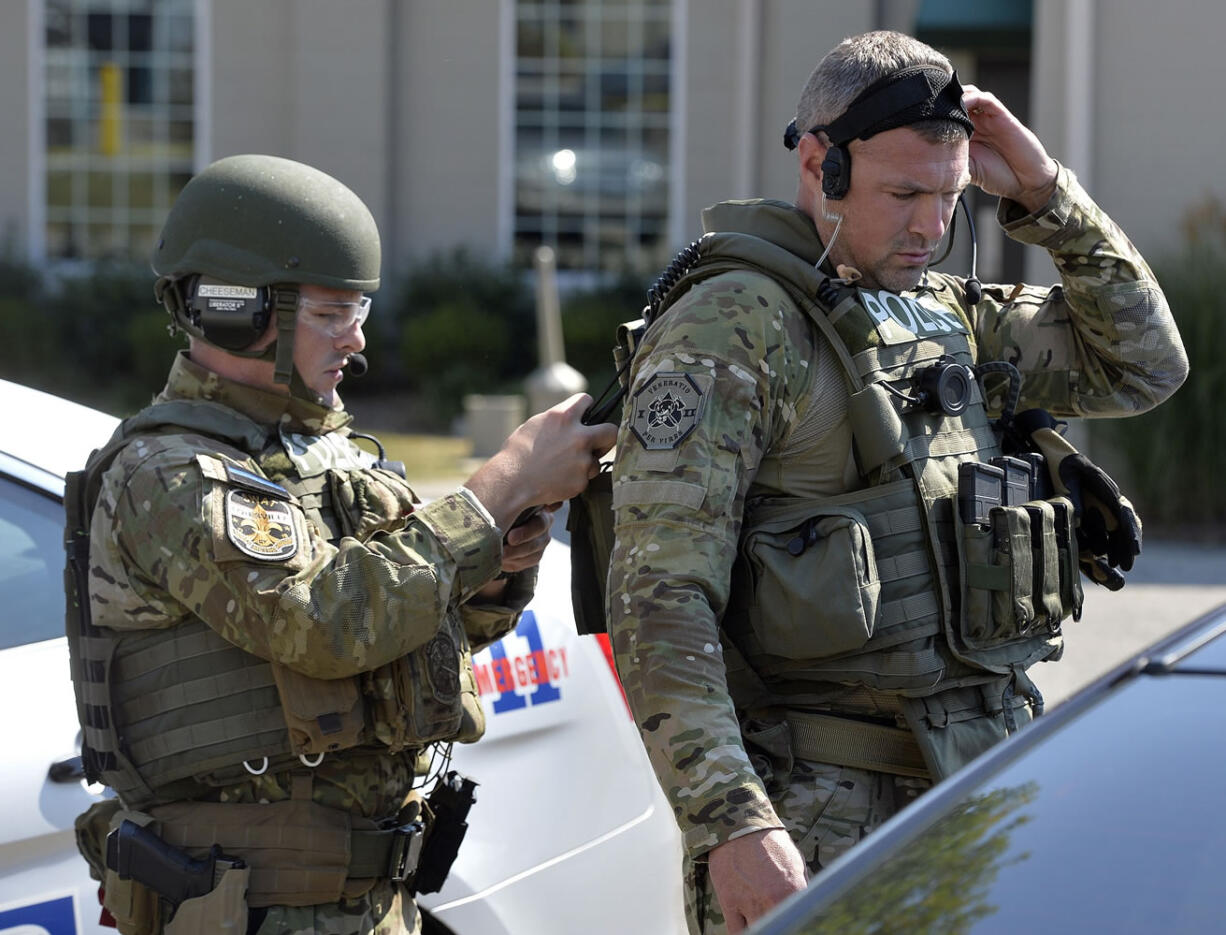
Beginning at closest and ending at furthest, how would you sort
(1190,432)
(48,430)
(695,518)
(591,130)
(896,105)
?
(695,518)
(896,105)
(48,430)
(1190,432)
(591,130)

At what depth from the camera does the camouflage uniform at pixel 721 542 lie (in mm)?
2100

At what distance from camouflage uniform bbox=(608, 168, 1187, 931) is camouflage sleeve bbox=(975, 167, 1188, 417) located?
0.47 meters

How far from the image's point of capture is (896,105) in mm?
2309

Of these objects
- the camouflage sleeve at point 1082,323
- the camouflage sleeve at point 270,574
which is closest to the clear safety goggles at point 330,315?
the camouflage sleeve at point 270,574

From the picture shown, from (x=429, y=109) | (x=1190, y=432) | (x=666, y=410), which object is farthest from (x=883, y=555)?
(x=429, y=109)

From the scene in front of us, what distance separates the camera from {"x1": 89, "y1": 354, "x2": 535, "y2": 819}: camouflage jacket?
222 cm

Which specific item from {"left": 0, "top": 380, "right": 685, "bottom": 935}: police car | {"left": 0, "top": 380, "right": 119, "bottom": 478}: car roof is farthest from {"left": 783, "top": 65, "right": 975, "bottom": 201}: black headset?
{"left": 0, "top": 380, "right": 119, "bottom": 478}: car roof

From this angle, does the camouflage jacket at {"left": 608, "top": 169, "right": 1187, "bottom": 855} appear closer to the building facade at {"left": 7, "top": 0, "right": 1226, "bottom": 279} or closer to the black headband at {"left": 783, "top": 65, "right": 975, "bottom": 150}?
the black headband at {"left": 783, "top": 65, "right": 975, "bottom": 150}

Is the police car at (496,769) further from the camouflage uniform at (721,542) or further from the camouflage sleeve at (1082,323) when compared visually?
the camouflage sleeve at (1082,323)

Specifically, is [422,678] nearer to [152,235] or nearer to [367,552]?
[367,552]

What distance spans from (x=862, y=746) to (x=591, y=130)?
1407cm

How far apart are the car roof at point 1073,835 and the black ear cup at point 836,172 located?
0.93 metres

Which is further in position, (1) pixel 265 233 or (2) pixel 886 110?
(1) pixel 265 233

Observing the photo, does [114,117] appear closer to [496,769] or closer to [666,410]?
[496,769]
